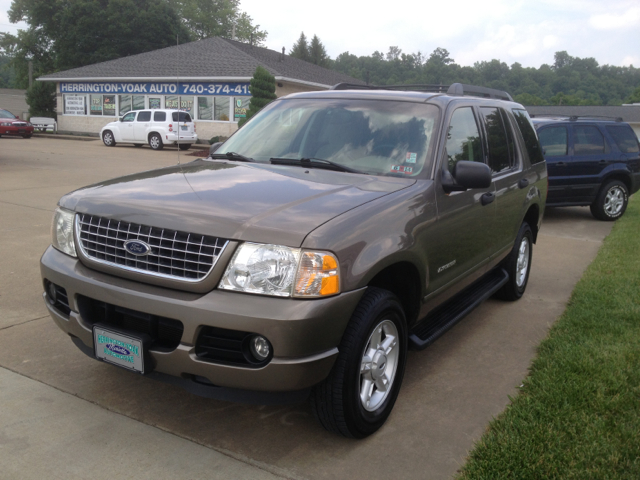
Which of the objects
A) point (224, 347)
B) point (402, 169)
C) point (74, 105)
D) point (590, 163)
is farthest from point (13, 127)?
point (224, 347)

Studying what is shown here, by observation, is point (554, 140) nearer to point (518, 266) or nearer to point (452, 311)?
point (518, 266)

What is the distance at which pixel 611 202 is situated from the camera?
1138 centimetres

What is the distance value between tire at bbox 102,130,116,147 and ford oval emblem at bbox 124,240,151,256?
2606 cm

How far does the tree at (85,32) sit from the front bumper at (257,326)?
171ft

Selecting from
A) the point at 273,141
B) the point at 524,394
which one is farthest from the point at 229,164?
the point at 524,394

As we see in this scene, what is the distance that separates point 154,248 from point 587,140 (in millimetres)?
10192

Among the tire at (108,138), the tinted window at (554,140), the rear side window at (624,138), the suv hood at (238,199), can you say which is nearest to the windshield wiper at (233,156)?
the suv hood at (238,199)

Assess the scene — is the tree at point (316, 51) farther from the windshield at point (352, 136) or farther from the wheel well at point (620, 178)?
the windshield at point (352, 136)

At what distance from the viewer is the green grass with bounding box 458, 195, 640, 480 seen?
300 cm

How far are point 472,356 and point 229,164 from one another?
232 centimetres

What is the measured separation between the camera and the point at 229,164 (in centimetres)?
420

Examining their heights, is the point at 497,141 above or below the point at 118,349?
above

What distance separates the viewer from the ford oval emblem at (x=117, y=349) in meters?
3.01

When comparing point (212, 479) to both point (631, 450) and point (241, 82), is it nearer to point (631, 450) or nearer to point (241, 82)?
point (631, 450)
